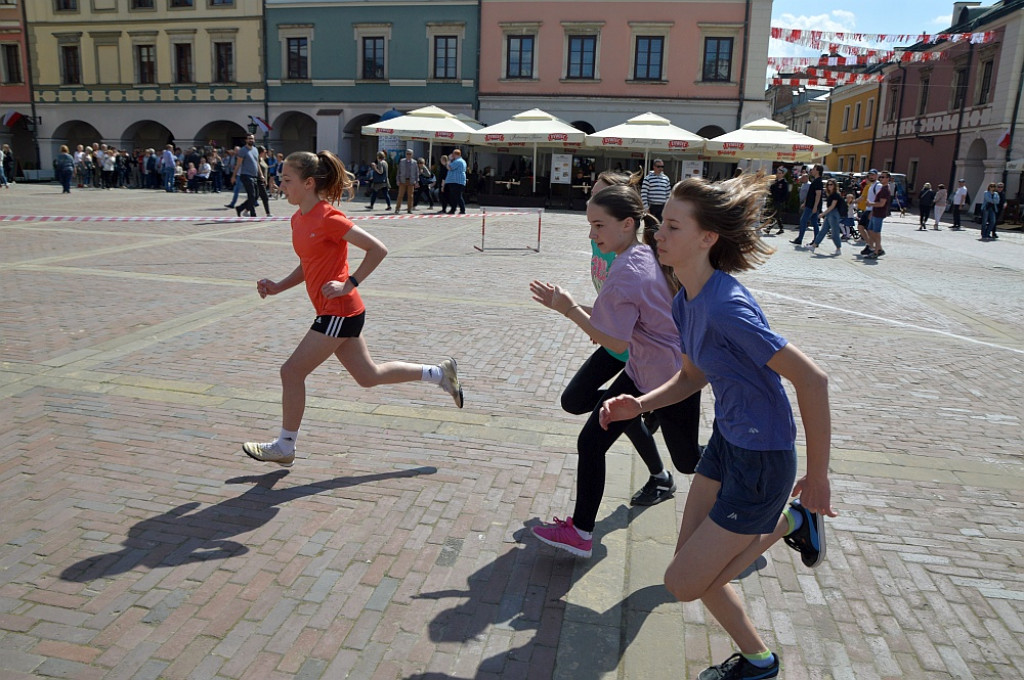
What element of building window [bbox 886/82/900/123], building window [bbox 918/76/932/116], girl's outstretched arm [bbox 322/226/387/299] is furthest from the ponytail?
building window [bbox 886/82/900/123]

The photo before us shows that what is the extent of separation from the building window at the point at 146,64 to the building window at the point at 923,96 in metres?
40.3

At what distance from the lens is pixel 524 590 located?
3127 mm

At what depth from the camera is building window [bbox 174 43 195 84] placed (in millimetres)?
36938

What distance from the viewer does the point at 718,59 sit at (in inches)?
1249

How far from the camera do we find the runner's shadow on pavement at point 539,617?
2.68 metres

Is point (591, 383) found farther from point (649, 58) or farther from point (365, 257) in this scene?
point (649, 58)

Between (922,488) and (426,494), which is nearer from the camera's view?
(426,494)

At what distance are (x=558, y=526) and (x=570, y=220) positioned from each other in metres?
19.0

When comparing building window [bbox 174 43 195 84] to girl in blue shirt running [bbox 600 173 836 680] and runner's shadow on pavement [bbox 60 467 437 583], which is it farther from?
girl in blue shirt running [bbox 600 173 836 680]

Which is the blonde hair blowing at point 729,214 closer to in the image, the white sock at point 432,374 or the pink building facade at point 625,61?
the white sock at point 432,374

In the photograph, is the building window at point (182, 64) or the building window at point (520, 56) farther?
the building window at point (182, 64)

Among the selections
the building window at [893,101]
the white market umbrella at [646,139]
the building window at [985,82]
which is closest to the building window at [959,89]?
the building window at [985,82]

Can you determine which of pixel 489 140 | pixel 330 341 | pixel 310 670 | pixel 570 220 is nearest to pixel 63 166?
pixel 489 140

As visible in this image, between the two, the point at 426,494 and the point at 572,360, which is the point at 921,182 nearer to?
the point at 572,360
